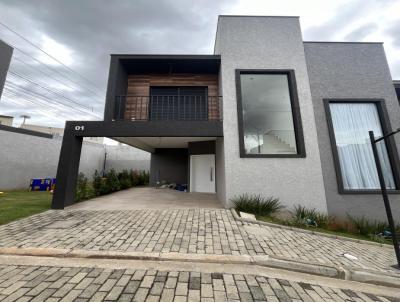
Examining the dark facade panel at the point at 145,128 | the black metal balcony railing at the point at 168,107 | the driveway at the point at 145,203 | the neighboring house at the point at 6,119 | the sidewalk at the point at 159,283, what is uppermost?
the neighboring house at the point at 6,119

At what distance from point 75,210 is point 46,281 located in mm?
3665

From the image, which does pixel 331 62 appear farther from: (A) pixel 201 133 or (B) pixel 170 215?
(B) pixel 170 215

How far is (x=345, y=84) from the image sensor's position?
6.31m

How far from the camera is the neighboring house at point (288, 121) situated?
18.6ft

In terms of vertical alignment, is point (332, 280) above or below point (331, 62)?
below

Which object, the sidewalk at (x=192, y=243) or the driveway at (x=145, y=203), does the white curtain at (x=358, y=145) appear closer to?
the sidewalk at (x=192, y=243)

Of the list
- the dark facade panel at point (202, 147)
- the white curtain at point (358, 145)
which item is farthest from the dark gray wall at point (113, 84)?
the white curtain at point (358, 145)

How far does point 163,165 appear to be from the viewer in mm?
12328

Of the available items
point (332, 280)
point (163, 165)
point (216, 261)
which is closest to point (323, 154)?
point (332, 280)

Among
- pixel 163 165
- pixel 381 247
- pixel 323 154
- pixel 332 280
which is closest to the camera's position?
pixel 332 280

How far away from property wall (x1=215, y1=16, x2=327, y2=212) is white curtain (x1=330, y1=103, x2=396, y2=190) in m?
0.97

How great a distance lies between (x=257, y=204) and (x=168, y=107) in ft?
19.9

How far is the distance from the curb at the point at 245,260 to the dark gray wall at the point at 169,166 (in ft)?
30.6

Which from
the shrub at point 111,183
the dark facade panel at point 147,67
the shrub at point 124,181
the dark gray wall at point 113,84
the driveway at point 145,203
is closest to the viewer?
the driveway at point 145,203
